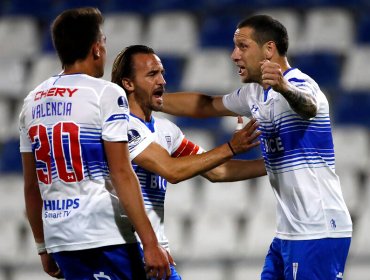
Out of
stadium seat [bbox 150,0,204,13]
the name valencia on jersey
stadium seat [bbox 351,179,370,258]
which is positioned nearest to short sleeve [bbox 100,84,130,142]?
the name valencia on jersey

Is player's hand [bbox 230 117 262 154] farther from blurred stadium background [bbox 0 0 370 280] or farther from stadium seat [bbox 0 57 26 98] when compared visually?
stadium seat [bbox 0 57 26 98]

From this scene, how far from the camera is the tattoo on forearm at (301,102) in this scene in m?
3.64

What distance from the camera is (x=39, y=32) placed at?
9.69m

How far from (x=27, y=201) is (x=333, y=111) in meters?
4.76

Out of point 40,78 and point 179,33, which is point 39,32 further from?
point 179,33

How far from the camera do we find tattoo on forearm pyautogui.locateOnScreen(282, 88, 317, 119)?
3.64m

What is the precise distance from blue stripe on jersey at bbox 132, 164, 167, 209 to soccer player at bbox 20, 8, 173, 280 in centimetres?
36

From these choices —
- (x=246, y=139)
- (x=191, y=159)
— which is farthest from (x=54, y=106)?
(x=246, y=139)

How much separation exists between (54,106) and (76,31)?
1.00 ft

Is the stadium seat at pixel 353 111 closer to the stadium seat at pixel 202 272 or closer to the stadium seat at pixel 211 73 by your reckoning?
the stadium seat at pixel 211 73

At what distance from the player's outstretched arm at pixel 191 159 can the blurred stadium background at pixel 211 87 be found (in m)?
3.25

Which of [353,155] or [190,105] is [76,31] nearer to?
[190,105]

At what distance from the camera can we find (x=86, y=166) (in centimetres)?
344

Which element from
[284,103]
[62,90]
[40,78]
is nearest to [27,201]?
[62,90]
